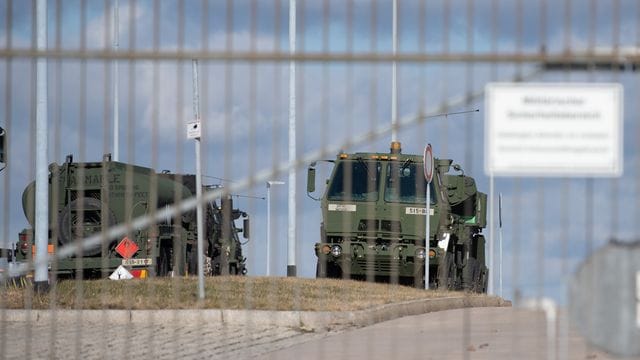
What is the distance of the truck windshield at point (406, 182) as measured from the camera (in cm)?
2400

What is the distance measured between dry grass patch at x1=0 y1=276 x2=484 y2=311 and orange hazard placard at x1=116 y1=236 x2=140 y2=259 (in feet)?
11.7

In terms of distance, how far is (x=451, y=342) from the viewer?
14.0 metres

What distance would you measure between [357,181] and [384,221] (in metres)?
0.93

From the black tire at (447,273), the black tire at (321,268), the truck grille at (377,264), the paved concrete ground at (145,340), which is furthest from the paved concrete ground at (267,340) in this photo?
the black tire at (447,273)

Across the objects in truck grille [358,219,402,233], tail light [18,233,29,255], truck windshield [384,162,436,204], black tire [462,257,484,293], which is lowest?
black tire [462,257,484,293]

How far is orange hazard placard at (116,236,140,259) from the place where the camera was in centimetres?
2401

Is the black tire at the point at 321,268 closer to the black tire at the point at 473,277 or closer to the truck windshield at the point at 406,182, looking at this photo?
the truck windshield at the point at 406,182

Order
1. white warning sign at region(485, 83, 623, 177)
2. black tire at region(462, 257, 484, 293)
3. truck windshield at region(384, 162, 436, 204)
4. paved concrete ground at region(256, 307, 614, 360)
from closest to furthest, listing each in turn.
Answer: white warning sign at region(485, 83, 623, 177) < paved concrete ground at region(256, 307, 614, 360) < truck windshield at region(384, 162, 436, 204) < black tire at region(462, 257, 484, 293)

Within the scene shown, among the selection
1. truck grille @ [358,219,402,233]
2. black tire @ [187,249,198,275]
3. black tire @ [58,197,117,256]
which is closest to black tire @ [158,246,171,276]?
black tire @ [187,249,198,275]

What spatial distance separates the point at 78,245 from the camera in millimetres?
9547

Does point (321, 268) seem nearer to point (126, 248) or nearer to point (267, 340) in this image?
point (126, 248)

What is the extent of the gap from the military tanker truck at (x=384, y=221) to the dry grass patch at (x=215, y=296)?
3.21 metres

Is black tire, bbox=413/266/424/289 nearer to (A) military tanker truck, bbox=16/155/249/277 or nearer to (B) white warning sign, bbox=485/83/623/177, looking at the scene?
(A) military tanker truck, bbox=16/155/249/277

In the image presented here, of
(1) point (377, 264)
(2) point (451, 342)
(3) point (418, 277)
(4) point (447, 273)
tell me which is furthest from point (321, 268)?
(2) point (451, 342)
